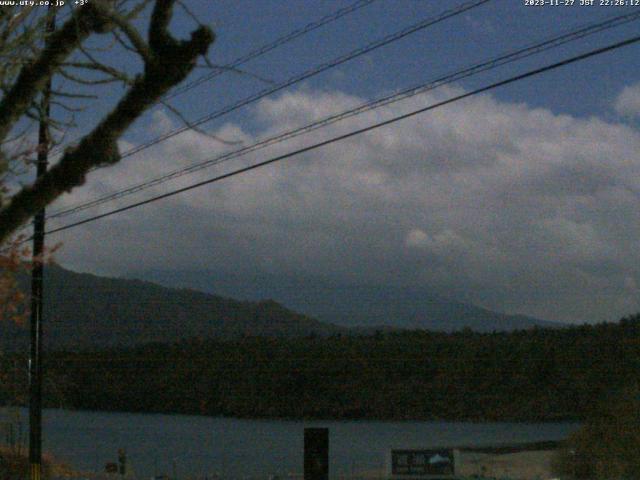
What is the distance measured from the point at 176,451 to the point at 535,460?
1402 centimetres

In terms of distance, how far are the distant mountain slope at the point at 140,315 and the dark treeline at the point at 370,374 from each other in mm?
6331

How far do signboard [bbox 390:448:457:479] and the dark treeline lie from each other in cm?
664

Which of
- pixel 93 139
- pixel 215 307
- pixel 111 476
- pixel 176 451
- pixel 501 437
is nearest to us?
pixel 93 139

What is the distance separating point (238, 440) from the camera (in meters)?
34.7

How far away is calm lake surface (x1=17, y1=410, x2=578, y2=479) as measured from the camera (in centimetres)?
3052

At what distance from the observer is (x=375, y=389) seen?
131ft

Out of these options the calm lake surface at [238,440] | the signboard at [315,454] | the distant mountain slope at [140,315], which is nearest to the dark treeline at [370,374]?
the calm lake surface at [238,440]

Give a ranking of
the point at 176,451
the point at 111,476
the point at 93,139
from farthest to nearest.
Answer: the point at 176,451 < the point at 111,476 < the point at 93,139

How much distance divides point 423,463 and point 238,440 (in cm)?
1321

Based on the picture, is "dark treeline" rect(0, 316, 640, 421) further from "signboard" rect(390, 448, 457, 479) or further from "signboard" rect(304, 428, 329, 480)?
"signboard" rect(304, 428, 329, 480)

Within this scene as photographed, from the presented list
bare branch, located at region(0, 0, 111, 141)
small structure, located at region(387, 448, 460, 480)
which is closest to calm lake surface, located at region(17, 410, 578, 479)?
small structure, located at region(387, 448, 460, 480)

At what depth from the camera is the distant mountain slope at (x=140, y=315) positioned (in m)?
52.8

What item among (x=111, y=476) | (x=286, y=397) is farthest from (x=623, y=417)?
(x=286, y=397)

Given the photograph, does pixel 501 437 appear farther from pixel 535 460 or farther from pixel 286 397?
pixel 286 397
